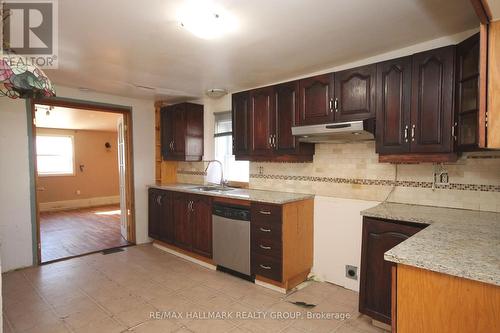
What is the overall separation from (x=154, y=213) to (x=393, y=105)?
11.5ft

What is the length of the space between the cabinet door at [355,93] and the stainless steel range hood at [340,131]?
0.15m

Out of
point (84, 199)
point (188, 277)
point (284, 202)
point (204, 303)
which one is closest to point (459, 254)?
point (284, 202)

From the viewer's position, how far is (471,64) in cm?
187

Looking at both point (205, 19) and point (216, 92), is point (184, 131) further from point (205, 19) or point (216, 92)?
point (205, 19)

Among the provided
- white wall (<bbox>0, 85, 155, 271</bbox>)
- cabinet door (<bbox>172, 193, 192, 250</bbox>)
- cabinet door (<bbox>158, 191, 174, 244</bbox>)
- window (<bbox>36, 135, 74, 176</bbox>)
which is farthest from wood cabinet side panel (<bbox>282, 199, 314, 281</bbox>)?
window (<bbox>36, 135, 74, 176</bbox>)

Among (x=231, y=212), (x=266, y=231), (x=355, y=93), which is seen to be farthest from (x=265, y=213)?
(x=355, y=93)

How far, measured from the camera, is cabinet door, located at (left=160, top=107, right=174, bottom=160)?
172 inches

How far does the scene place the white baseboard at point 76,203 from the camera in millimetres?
6977

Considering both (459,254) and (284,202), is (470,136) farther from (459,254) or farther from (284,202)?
(284,202)

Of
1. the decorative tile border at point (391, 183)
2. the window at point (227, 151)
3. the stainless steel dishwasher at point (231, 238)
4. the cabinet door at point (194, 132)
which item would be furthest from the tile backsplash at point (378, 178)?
the cabinet door at point (194, 132)

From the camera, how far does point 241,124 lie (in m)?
3.38

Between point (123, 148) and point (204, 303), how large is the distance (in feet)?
9.55

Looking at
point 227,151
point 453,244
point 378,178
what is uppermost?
point 227,151

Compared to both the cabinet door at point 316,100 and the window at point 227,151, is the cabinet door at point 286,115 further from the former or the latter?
the window at point 227,151
